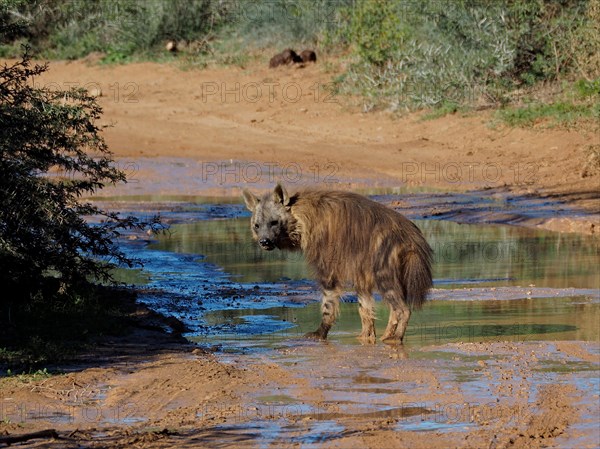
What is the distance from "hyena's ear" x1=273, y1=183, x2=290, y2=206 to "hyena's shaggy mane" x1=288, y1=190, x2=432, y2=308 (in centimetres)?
9

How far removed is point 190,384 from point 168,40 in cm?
2861

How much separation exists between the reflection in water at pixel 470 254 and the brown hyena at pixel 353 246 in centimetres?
139

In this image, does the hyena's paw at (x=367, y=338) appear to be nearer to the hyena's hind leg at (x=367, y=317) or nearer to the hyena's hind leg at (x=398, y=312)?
the hyena's hind leg at (x=367, y=317)

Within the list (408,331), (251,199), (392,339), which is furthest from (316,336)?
(251,199)

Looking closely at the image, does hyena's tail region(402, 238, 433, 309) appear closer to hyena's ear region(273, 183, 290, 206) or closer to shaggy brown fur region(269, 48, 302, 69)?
hyena's ear region(273, 183, 290, 206)

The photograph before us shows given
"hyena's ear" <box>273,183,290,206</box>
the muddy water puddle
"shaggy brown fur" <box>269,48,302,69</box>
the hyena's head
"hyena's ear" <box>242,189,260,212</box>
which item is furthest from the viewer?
"shaggy brown fur" <box>269,48,302,69</box>

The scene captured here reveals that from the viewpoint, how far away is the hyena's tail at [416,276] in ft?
33.2

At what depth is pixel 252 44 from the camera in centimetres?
3381

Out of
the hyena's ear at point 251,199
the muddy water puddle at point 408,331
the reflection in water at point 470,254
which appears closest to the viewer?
the muddy water puddle at point 408,331

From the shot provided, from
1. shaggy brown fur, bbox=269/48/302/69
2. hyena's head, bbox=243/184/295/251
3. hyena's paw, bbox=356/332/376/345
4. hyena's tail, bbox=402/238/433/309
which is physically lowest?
hyena's paw, bbox=356/332/376/345

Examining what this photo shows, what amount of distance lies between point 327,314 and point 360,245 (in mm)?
716

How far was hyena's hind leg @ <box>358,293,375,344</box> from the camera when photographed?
10.3m

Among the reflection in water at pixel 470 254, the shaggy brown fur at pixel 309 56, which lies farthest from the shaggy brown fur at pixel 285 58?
the reflection in water at pixel 470 254

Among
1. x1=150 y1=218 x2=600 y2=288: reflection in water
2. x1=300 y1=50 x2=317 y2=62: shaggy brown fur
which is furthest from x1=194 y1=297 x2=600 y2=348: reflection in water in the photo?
x1=300 y1=50 x2=317 y2=62: shaggy brown fur
